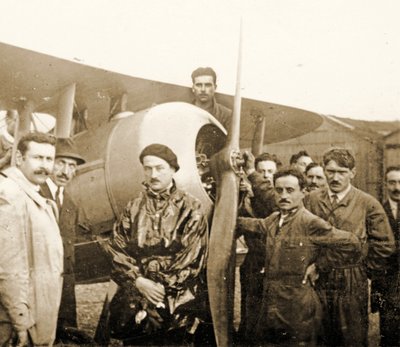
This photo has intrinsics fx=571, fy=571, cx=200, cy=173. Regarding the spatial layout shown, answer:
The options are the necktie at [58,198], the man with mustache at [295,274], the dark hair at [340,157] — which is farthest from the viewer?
the necktie at [58,198]

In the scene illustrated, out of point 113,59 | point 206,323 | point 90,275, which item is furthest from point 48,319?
point 113,59

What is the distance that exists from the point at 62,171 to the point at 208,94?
3.81ft

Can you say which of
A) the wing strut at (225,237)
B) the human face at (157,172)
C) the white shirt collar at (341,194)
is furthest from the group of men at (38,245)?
the white shirt collar at (341,194)

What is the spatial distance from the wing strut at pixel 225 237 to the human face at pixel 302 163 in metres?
0.42

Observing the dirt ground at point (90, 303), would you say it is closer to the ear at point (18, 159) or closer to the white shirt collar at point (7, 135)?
the ear at point (18, 159)

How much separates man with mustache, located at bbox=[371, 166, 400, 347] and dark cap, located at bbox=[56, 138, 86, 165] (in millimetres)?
2136

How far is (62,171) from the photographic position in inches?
158

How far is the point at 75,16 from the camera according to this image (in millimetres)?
4109

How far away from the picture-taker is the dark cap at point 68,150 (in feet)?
13.2

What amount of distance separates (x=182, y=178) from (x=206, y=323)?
3.27 feet

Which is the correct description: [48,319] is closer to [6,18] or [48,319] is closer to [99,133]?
[99,133]

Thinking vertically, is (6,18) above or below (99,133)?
above

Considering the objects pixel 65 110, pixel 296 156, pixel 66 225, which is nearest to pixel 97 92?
pixel 65 110

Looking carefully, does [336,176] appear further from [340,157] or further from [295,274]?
[295,274]
